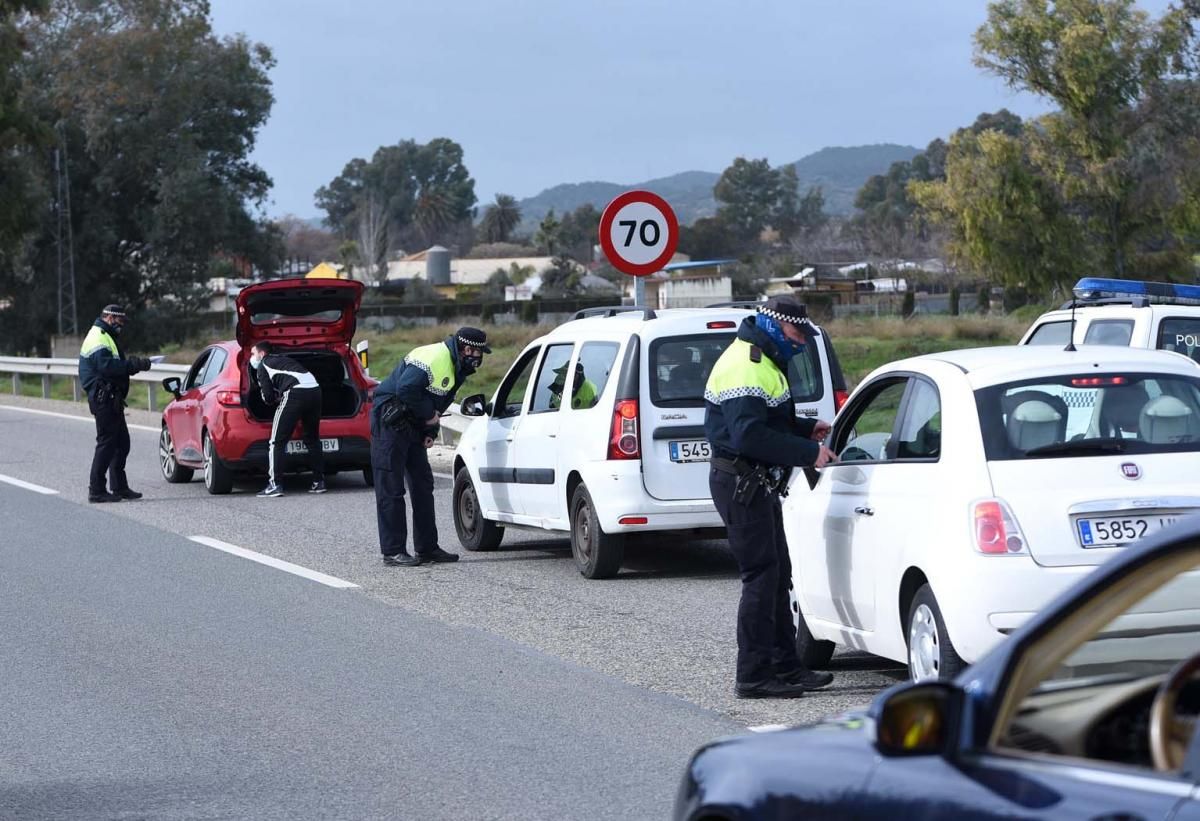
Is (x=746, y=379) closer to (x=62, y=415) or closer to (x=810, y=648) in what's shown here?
(x=810, y=648)

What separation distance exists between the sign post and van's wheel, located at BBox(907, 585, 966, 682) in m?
8.18

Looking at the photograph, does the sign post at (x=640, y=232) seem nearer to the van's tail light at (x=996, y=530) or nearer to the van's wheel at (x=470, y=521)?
the van's wheel at (x=470, y=521)

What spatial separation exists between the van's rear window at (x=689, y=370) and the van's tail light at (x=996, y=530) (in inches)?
179

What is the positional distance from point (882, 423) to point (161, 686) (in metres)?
3.90

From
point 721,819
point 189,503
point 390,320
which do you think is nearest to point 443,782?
point 721,819

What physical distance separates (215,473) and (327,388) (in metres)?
1.39

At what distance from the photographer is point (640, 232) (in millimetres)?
15383

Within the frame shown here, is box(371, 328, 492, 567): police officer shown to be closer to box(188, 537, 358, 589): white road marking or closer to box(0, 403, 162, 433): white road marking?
box(188, 537, 358, 589): white road marking

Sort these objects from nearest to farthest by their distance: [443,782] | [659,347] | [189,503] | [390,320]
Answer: [443,782]
[659,347]
[189,503]
[390,320]

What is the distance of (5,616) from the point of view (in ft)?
34.4

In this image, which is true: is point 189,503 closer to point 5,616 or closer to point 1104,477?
point 5,616

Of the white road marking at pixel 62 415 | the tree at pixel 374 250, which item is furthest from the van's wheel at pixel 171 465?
the tree at pixel 374 250

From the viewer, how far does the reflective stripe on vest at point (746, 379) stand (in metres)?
8.05

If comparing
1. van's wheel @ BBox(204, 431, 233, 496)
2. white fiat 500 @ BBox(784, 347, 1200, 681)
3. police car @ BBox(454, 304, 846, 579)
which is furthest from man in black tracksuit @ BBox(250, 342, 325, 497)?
white fiat 500 @ BBox(784, 347, 1200, 681)
